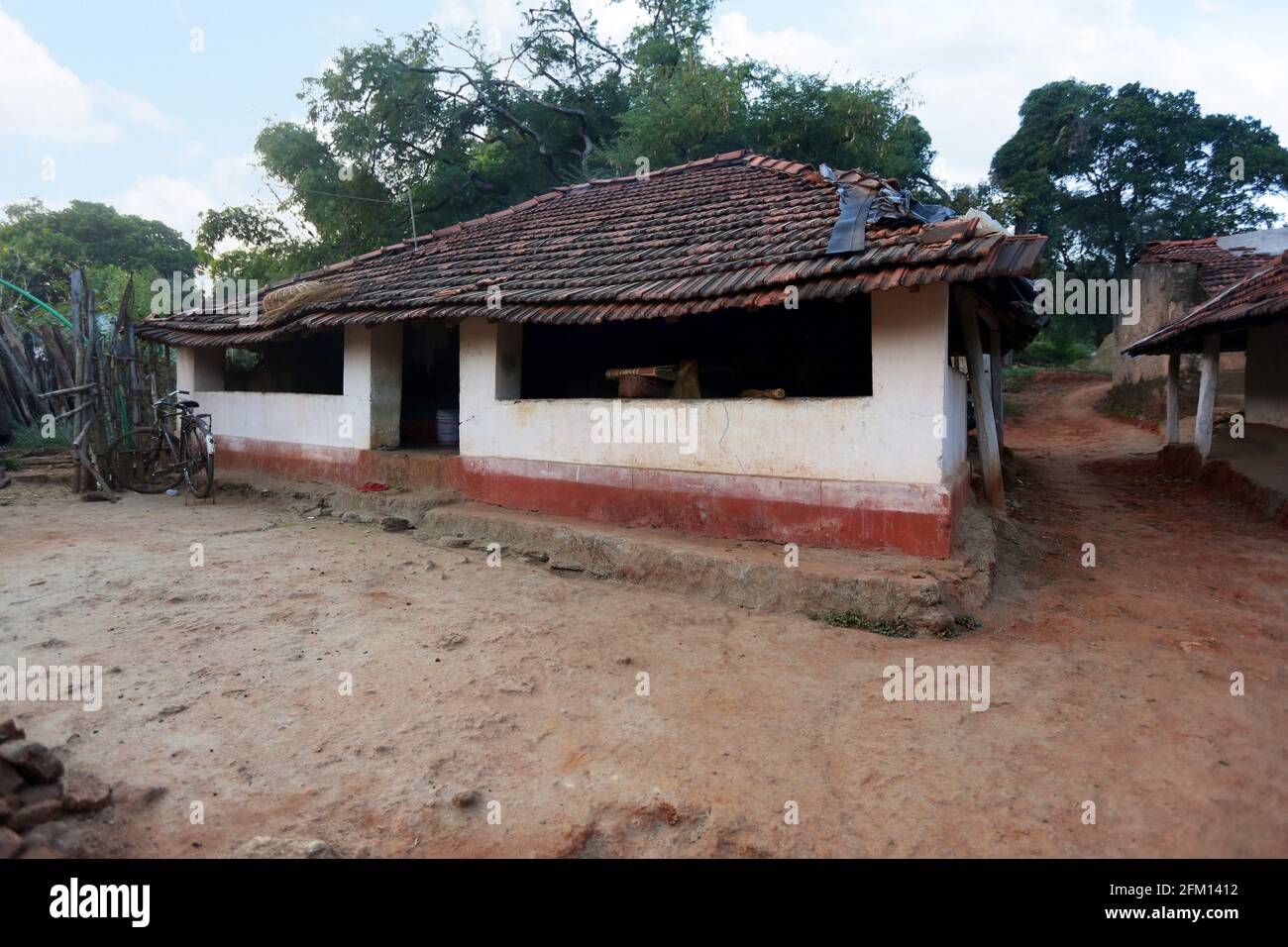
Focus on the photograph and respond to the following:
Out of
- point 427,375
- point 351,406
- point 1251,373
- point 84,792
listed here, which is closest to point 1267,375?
point 1251,373

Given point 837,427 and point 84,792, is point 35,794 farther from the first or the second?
point 837,427

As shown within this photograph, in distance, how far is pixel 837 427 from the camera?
547cm

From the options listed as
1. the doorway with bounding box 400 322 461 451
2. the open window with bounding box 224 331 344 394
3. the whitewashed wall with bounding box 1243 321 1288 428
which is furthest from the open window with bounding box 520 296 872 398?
the whitewashed wall with bounding box 1243 321 1288 428

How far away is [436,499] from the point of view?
757cm

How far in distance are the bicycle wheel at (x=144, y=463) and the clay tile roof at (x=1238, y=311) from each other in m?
13.3

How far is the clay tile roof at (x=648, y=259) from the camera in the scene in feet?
16.5

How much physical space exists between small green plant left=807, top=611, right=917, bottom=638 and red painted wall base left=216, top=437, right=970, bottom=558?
2.30 feet

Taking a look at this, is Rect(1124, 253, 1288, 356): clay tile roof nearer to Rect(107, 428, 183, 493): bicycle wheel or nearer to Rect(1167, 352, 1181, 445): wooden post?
Rect(1167, 352, 1181, 445): wooden post

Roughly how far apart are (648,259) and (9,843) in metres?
6.23

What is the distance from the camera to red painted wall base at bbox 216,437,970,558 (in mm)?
5199

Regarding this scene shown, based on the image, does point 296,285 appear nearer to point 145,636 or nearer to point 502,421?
point 502,421

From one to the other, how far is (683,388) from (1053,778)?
4580 millimetres

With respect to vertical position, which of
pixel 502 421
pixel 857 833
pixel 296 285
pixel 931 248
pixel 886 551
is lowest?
pixel 857 833
